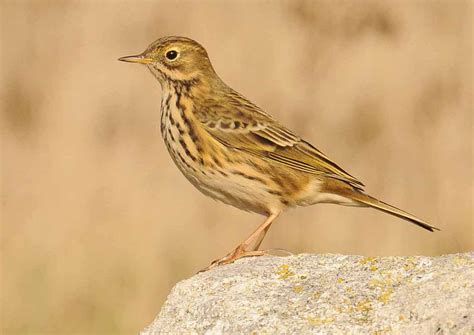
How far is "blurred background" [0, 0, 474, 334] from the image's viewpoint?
36.7 feet

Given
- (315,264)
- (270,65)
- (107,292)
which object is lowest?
(107,292)

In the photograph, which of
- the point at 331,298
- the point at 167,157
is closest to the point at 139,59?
the point at 167,157

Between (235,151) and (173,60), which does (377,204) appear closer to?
(235,151)

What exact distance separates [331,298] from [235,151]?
298 centimetres

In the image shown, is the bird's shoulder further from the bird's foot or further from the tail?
the bird's foot

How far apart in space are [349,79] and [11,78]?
344 cm

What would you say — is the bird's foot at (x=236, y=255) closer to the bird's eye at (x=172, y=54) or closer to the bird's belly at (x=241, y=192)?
the bird's belly at (x=241, y=192)

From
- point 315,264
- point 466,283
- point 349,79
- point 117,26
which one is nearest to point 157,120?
point 117,26

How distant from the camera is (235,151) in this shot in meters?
8.27

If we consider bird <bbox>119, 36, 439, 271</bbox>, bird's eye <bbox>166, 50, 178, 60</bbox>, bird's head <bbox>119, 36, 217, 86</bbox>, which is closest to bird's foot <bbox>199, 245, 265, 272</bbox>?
bird <bbox>119, 36, 439, 271</bbox>

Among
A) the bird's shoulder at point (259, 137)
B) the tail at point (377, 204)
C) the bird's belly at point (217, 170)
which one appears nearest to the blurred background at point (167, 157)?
the bird's shoulder at point (259, 137)

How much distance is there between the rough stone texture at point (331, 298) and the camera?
509 centimetres

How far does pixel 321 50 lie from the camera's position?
11.6 metres

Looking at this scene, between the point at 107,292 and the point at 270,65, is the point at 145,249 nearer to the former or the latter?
the point at 107,292
